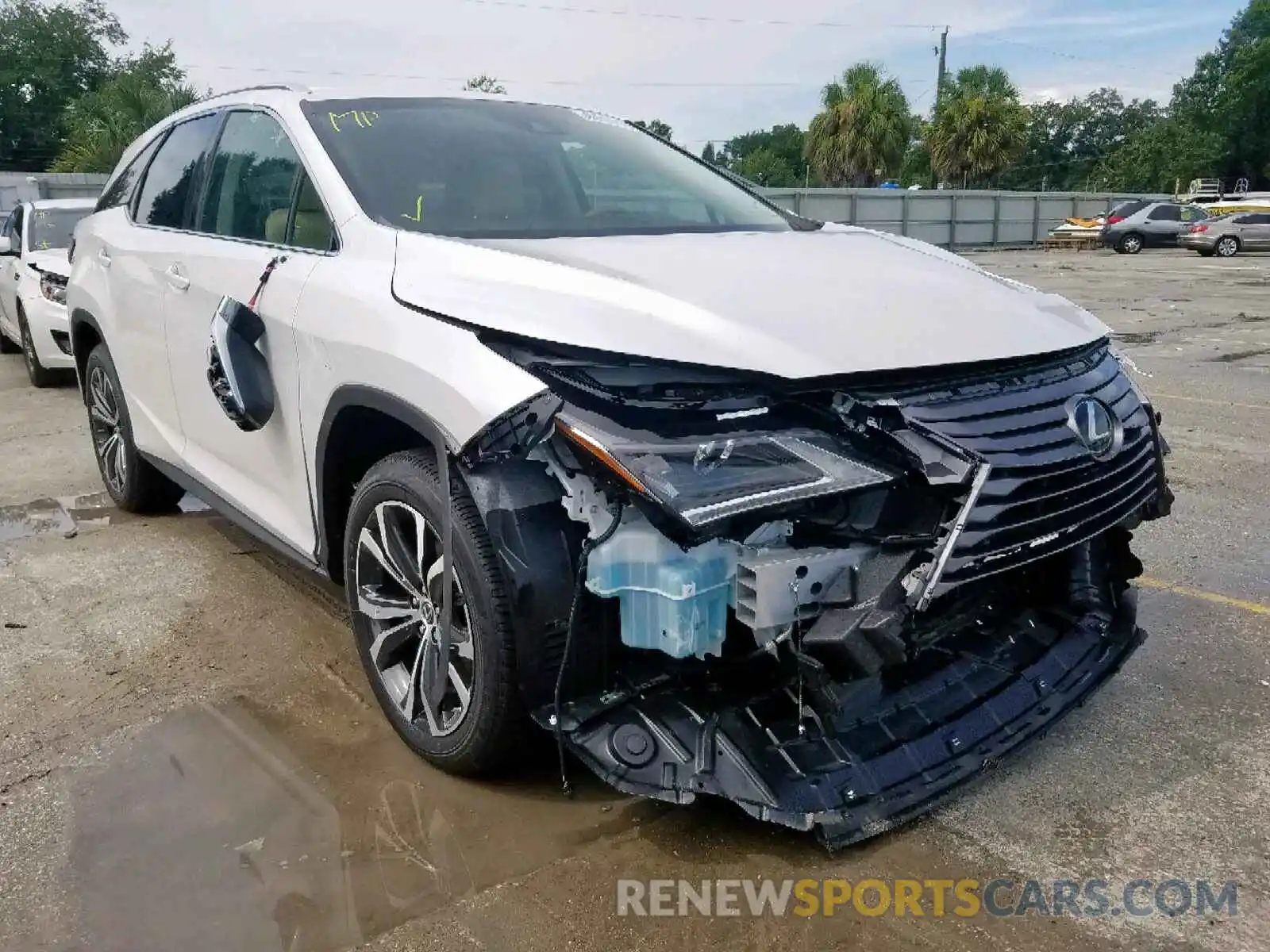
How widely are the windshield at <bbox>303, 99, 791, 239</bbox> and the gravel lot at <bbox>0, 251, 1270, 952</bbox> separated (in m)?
1.58

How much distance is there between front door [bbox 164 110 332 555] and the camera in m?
3.46

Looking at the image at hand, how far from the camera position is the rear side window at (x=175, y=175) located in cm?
446

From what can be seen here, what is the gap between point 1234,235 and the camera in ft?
97.0

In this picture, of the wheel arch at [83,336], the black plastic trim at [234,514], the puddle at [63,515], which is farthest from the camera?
the puddle at [63,515]

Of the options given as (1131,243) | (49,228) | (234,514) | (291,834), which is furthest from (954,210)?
(291,834)

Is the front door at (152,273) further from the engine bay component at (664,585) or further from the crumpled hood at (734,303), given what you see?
the engine bay component at (664,585)

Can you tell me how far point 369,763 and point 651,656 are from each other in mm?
1005

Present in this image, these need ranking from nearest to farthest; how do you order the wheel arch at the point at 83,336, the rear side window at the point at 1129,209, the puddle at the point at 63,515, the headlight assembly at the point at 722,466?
the headlight assembly at the point at 722,466 → the wheel arch at the point at 83,336 → the puddle at the point at 63,515 → the rear side window at the point at 1129,209

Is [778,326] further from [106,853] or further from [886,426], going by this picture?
[106,853]

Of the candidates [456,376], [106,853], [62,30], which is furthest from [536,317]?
[62,30]

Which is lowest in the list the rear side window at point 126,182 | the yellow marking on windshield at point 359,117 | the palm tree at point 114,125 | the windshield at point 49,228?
the windshield at point 49,228

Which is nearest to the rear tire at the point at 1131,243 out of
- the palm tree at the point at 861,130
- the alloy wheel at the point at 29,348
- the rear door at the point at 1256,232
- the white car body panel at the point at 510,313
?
the rear door at the point at 1256,232

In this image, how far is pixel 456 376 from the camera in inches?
105

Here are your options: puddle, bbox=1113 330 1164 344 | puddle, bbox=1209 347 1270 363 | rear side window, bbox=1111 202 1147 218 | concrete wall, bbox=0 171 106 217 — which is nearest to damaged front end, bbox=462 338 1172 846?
puddle, bbox=1209 347 1270 363
